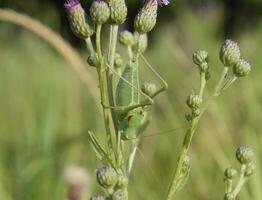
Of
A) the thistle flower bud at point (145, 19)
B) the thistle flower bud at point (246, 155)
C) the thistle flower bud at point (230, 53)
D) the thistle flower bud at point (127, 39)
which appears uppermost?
the thistle flower bud at point (145, 19)

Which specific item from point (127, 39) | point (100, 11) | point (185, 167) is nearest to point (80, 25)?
point (100, 11)

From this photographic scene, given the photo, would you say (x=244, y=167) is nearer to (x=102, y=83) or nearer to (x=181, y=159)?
(x=181, y=159)

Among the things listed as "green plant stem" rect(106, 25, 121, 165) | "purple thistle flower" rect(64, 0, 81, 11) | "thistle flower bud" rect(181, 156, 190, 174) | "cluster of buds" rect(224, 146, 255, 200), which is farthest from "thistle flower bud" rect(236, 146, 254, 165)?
"purple thistle flower" rect(64, 0, 81, 11)

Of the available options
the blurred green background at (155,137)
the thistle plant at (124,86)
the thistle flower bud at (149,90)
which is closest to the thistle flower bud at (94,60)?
the thistle plant at (124,86)

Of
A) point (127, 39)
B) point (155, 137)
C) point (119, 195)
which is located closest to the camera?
point (119, 195)

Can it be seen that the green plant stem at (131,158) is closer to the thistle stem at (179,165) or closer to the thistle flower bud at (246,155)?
the thistle stem at (179,165)

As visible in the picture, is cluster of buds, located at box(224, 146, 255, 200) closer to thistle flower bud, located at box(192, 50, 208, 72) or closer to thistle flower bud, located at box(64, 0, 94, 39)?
thistle flower bud, located at box(192, 50, 208, 72)

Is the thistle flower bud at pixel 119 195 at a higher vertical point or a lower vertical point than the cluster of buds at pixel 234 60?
lower
